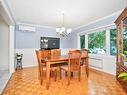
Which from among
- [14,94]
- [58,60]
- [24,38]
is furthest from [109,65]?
[24,38]

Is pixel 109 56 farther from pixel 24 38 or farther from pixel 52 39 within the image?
pixel 24 38

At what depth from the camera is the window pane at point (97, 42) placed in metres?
4.34

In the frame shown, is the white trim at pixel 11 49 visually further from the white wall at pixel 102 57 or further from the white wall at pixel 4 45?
the white wall at pixel 102 57

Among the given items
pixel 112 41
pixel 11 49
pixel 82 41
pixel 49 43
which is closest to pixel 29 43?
pixel 49 43

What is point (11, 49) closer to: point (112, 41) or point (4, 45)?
point (4, 45)

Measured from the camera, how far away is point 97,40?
186 inches

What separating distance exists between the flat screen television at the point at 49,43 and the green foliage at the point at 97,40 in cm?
189

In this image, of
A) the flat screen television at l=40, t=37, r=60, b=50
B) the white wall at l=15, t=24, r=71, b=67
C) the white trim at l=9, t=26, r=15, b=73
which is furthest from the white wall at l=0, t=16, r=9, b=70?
the flat screen television at l=40, t=37, r=60, b=50

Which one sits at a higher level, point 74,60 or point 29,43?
point 29,43

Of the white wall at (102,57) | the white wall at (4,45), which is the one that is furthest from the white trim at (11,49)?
the white wall at (102,57)

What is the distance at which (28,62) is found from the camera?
5.19 metres

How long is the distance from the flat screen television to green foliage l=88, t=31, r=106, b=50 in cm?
189

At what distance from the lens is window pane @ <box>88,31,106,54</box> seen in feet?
14.3

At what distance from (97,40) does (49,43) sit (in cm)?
257
